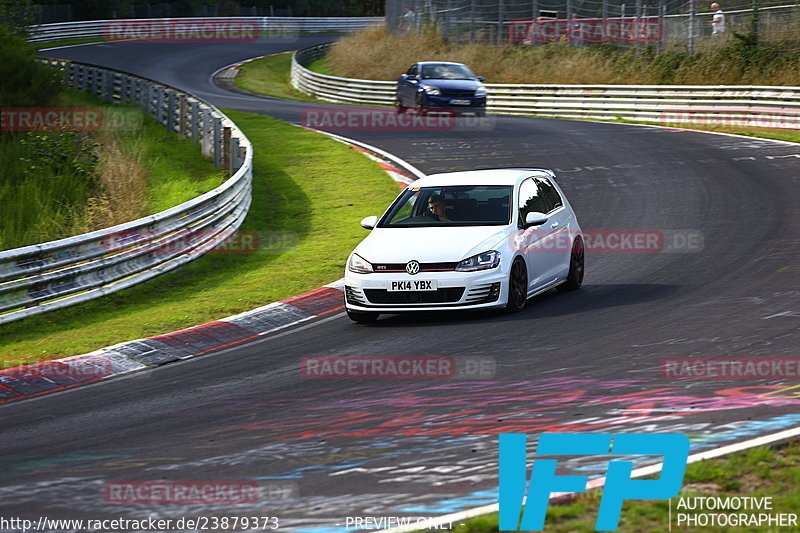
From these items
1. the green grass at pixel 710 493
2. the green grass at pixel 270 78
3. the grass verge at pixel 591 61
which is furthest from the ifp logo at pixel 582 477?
the green grass at pixel 270 78

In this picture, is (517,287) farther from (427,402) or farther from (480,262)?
(427,402)

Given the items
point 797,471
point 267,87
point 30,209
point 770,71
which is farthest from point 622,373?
point 267,87

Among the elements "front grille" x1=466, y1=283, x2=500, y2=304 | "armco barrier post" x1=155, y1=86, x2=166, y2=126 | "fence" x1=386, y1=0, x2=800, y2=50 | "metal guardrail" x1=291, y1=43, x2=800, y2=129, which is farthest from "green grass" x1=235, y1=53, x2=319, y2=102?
"front grille" x1=466, y1=283, x2=500, y2=304

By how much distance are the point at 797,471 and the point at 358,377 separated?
4239 millimetres

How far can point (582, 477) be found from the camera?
5766 millimetres

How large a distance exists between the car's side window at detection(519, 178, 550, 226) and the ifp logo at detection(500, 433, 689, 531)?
232 inches

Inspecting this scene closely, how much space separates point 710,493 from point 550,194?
8.26m

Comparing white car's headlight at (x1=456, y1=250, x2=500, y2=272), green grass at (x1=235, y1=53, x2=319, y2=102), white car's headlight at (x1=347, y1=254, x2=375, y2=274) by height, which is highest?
white car's headlight at (x1=456, y1=250, x2=500, y2=272)

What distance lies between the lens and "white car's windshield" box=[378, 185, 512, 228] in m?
12.3

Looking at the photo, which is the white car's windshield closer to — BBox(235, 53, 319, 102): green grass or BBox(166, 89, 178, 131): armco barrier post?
BBox(166, 89, 178, 131): armco barrier post

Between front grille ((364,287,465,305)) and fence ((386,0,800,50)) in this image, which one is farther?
fence ((386,0,800,50))

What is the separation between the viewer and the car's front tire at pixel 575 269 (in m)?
13.0

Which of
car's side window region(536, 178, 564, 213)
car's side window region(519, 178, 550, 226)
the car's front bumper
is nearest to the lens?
the car's front bumper

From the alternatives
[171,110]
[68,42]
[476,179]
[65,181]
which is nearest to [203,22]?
[68,42]
